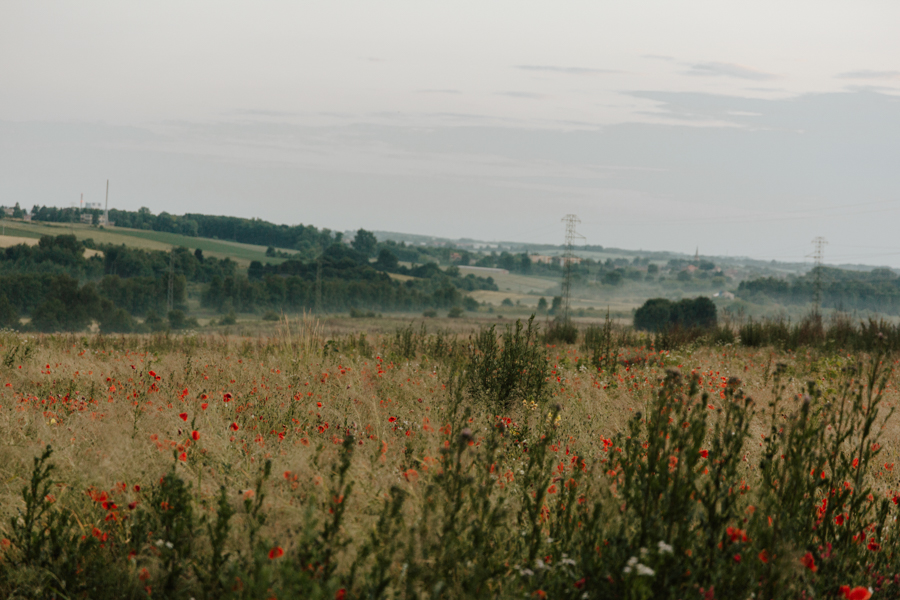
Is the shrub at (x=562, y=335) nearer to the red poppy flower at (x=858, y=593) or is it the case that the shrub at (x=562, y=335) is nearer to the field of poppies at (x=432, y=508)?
the field of poppies at (x=432, y=508)

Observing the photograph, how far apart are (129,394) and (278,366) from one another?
247 centimetres

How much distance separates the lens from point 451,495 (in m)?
2.69

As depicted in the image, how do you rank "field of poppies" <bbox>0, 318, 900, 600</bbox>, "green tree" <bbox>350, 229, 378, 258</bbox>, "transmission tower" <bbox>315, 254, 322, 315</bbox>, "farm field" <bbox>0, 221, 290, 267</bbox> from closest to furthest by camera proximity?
1. "field of poppies" <bbox>0, 318, 900, 600</bbox>
2. "transmission tower" <bbox>315, 254, 322, 315</bbox>
3. "farm field" <bbox>0, 221, 290, 267</bbox>
4. "green tree" <bbox>350, 229, 378, 258</bbox>

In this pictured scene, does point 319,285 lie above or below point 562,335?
A: below

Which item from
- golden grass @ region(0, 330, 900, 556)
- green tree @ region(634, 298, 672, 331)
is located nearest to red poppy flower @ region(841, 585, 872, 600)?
golden grass @ region(0, 330, 900, 556)

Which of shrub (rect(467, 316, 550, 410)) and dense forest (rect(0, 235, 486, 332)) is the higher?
shrub (rect(467, 316, 550, 410))

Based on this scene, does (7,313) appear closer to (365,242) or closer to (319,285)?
(319,285)

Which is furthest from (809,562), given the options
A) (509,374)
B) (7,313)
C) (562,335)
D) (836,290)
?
(836,290)

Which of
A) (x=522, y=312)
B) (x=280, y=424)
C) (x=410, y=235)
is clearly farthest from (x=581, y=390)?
(x=410, y=235)

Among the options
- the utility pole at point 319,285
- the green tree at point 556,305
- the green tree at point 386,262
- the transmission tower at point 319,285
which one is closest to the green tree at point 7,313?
Result: the transmission tower at point 319,285

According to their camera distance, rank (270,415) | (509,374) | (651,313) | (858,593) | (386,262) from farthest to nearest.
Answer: (386,262), (651,313), (509,374), (270,415), (858,593)

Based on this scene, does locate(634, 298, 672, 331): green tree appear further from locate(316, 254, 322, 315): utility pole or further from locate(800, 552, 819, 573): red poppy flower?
locate(800, 552, 819, 573): red poppy flower

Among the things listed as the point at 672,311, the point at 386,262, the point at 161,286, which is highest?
the point at 386,262

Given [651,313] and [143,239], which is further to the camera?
[143,239]
